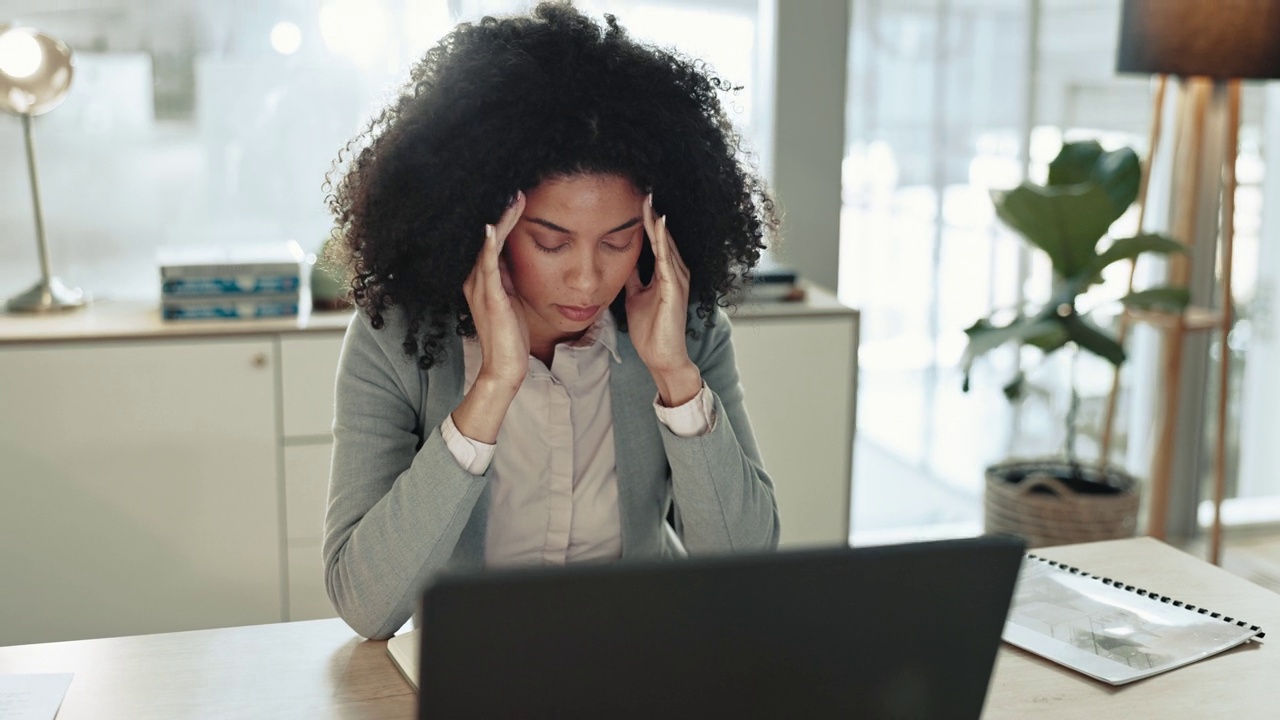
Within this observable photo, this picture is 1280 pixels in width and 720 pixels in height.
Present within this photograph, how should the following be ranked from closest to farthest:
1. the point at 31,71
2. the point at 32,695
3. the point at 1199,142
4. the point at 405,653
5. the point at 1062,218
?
the point at 32,695 → the point at 405,653 → the point at 31,71 → the point at 1062,218 → the point at 1199,142

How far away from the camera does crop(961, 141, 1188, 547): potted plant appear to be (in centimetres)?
283

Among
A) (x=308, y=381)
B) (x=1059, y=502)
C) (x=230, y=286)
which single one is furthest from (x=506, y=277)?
(x=1059, y=502)

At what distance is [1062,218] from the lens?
282 cm

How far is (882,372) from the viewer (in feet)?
11.6

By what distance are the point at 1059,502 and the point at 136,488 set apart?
6.63 ft

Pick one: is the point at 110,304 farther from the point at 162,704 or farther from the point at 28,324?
the point at 162,704

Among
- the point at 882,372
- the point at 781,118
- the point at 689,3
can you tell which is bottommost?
the point at 882,372

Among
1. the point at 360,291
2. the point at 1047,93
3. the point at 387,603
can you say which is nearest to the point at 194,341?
the point at 360,291

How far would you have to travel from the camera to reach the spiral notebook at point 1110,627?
4.32ft

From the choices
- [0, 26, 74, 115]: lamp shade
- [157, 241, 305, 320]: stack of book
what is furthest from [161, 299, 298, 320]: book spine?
[0, 26, 74, 115]: lamp shade

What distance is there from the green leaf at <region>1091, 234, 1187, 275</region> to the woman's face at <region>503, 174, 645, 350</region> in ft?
5.46

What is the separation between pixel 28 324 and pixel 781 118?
1.81m

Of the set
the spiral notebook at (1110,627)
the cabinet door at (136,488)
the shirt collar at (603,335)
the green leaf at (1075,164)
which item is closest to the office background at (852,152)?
the cabinet door at (136,488)

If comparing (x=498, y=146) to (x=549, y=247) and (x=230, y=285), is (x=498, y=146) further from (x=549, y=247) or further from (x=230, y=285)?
(x=230, y=285)
